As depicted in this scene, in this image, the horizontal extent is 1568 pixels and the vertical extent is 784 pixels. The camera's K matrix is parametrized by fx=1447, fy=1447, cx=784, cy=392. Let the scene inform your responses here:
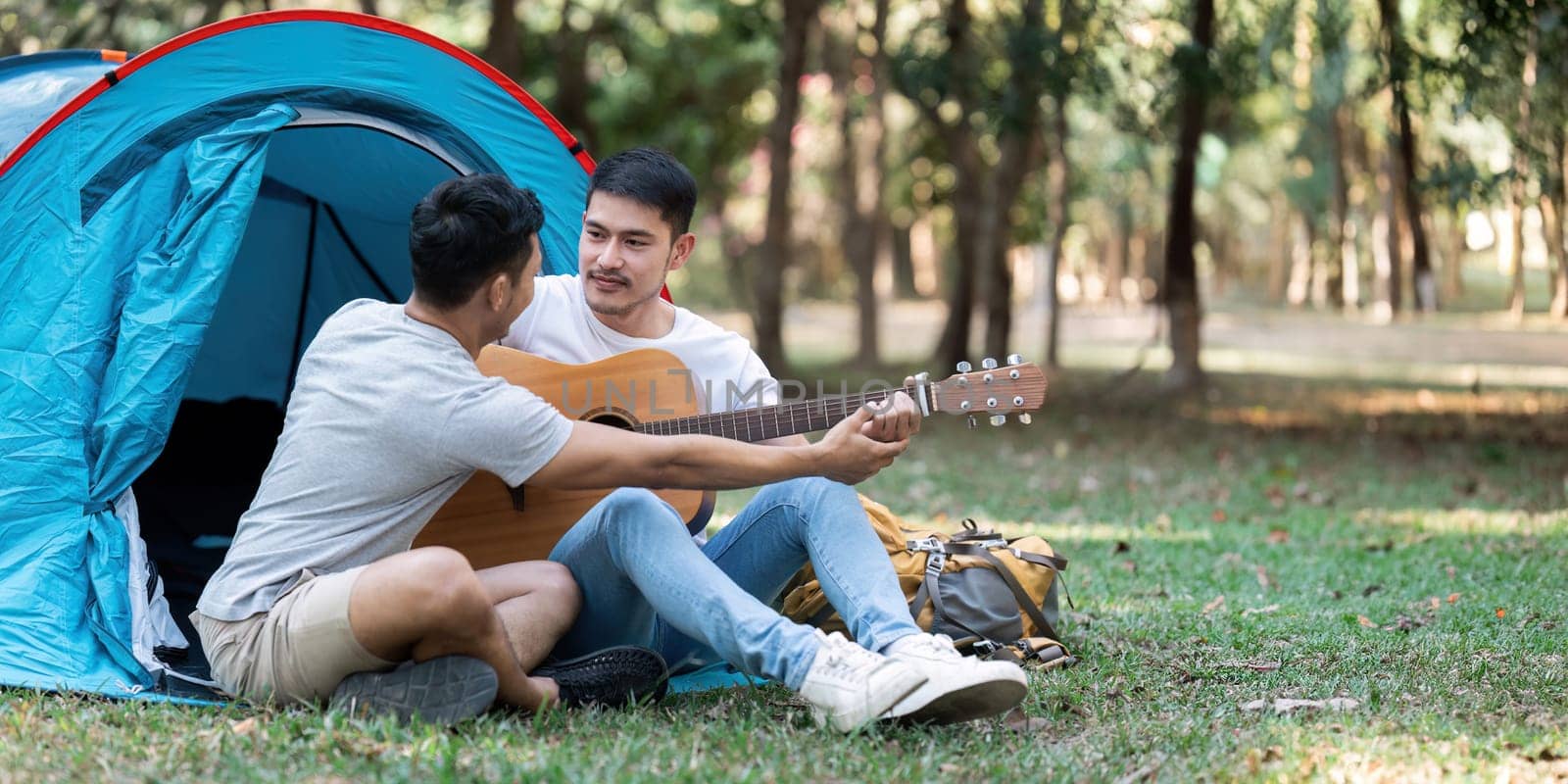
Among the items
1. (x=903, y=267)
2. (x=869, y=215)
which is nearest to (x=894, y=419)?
(x=869, y=215)

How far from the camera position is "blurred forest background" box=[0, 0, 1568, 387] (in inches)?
401

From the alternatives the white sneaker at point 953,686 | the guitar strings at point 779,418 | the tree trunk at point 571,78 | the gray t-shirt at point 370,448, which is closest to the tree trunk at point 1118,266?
the tree trunk at point 571,78

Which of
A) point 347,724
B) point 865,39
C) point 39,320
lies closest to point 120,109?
point 39,320

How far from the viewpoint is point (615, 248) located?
3807mm

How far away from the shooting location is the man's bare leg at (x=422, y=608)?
288 cm

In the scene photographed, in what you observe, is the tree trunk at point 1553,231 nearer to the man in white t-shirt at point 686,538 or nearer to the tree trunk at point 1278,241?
the man in white t-shirt at point 686,538

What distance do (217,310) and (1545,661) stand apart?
16.0 feet

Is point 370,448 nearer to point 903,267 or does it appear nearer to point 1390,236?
point 1390,236

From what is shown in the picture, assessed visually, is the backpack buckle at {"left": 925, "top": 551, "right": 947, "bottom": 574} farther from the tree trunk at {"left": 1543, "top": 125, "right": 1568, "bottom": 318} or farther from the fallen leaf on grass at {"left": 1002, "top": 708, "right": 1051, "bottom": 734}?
the tree trunk at {"left": 1543, "top": 125, "right": 1568, "bottom": 318}

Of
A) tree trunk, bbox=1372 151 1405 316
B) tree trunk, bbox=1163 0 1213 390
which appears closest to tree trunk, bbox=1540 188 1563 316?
tree trunk, bbox=1372 151 1405 316

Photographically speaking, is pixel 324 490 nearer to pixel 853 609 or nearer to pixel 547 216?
pixel 853 609

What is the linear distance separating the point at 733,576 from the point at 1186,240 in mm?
9132

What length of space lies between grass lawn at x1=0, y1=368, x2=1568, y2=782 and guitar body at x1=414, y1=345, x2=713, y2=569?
543 millimetres

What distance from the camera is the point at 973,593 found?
12.8 feet
